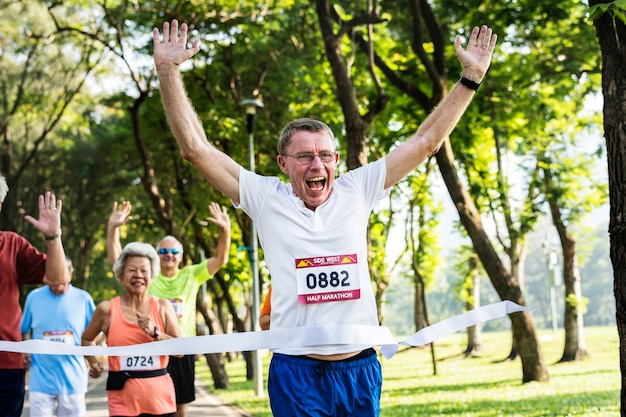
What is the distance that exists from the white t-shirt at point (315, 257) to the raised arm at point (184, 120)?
0.27 ft

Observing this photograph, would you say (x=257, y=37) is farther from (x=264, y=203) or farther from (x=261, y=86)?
(x=264, y=203)

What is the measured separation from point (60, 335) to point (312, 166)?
567cm

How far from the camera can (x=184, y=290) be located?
9211mm

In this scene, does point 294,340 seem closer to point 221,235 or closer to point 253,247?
point 221,235

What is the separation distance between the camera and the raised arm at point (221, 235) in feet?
26.3

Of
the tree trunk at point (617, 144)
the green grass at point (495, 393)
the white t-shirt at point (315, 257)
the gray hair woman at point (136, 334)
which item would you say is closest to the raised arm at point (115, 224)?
the gray hair woman at point (136, 334)

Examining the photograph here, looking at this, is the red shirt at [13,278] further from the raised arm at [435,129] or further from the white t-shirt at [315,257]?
the raised arm at [435,129]

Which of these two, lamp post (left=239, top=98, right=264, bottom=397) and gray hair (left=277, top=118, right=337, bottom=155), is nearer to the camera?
gray hair (left=277, top=118, right=337, bottom=155)

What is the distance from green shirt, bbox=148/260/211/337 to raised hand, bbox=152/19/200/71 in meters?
5.32

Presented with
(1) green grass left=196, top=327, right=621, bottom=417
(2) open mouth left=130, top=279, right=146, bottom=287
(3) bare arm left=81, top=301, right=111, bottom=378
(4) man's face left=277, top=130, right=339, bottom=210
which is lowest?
(1) green grass left=196, top=327, right=621, bottom=417

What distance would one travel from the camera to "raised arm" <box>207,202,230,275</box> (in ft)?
26.3

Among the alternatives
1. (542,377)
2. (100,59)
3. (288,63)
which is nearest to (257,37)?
(288,63)

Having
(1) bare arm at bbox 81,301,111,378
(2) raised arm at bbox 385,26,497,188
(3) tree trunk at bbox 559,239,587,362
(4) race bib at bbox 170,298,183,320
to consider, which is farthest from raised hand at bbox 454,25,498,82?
(3) tree trunk at bbox 559,239,587,362

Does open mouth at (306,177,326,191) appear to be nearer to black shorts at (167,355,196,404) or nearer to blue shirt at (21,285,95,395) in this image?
blue shirt at (21,285,95,395)
